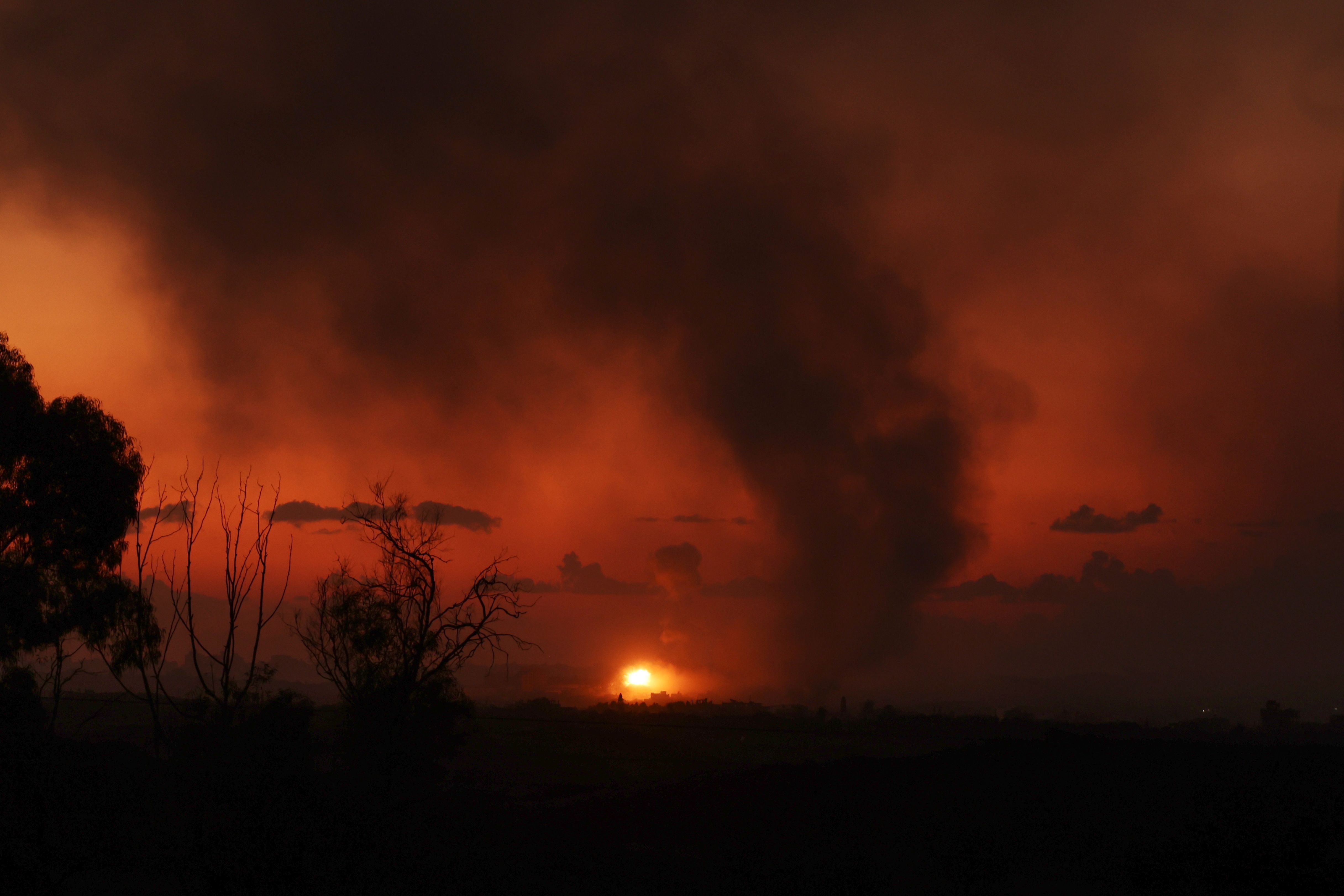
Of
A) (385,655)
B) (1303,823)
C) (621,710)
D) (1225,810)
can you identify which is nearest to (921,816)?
(1225,810)

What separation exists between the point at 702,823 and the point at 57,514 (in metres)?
35.9

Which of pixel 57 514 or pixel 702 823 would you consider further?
pixel 702 823

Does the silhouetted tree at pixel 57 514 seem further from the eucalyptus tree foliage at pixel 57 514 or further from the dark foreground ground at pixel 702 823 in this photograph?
the dark foreground ground at pixel 702 823

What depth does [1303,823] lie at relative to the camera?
101 feet

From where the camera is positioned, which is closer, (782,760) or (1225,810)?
(1225,810)

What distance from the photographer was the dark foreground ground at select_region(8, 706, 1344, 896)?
1645cm

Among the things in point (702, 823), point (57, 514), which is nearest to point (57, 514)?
point (57, 514)

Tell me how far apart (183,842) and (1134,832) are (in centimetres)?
3717

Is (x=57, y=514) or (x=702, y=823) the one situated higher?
(x=57, y=514)

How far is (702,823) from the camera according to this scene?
4712cm

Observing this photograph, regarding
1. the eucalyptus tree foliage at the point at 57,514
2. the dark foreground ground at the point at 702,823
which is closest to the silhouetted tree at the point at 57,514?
the eucalyptus tree foliage at the point at 57,514

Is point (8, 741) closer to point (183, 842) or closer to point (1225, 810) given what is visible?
point (183, 842)

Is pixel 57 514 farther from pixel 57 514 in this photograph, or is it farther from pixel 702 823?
pixel 702 823

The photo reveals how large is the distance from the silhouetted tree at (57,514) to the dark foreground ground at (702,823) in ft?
14.6
